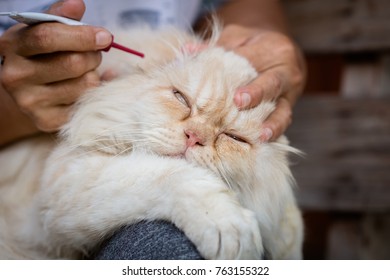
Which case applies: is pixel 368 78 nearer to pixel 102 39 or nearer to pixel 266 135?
pixel 266 135

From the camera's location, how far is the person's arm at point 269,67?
3.13ft

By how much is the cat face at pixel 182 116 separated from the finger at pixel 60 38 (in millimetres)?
125

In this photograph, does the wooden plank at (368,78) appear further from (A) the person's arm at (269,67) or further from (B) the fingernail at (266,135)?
(B) the fingernail at (266,135)

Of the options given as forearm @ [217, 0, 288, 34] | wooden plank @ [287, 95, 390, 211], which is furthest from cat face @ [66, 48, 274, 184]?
wooden plank @ [287, 95, 390, 211]

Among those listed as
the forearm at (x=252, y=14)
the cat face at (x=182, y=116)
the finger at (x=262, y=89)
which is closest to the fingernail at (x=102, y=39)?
the cat face at (x=182, y=116)

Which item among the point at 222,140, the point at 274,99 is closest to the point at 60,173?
the point at 222,140

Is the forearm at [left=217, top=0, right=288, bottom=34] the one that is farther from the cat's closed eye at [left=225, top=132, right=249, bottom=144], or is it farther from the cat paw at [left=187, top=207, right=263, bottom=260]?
the cat paw at [left=187, top=207, right=263, bottom=260]

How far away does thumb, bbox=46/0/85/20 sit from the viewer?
2.85 feet

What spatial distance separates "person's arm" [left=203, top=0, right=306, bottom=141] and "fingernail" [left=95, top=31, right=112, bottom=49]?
0.25 m

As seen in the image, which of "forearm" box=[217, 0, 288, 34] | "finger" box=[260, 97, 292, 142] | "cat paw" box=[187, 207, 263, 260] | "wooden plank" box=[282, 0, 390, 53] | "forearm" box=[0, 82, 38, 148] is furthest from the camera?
"wooden plank" box=[282, 0, 390, 53]

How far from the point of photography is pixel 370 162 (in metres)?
1.82
